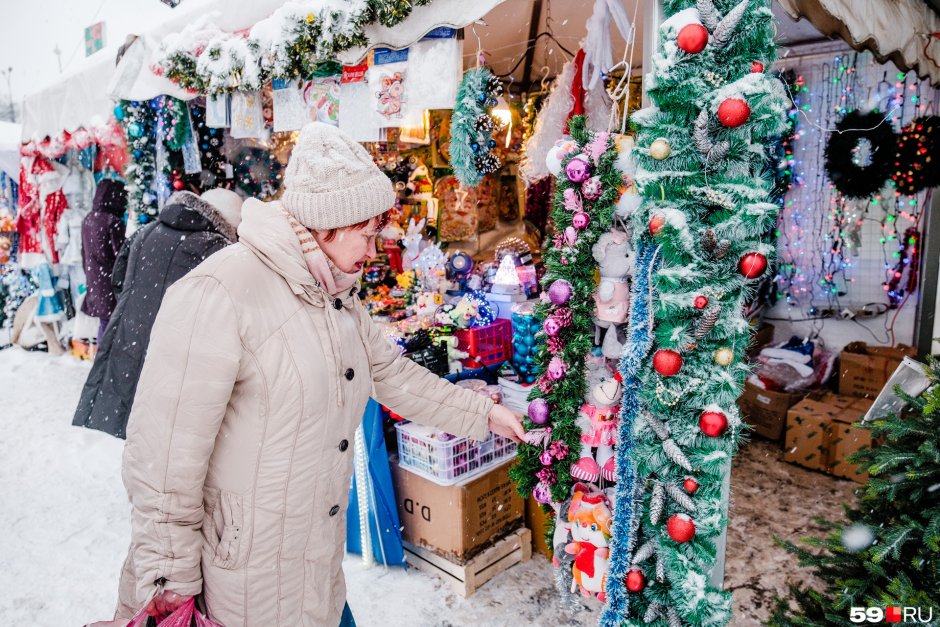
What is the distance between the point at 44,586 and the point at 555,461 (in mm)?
2791

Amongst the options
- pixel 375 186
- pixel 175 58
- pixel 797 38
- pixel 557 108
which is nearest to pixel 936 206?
pixel 797 38

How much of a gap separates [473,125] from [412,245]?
162 cm

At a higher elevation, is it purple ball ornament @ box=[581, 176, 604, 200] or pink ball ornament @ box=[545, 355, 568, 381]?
purple ball ornament @ box=[581, 176, 604, 200]

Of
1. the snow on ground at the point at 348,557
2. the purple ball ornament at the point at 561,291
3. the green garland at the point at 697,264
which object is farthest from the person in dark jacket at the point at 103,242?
the green garland at the point at 697,264

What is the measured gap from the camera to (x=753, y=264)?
67.3 inches

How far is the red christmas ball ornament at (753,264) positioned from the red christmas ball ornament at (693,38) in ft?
2.05

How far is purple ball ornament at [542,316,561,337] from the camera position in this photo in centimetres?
206

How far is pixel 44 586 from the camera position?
292 centimetres

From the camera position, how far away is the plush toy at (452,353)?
10.3ft

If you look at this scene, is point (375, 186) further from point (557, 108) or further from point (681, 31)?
point (557, 108)

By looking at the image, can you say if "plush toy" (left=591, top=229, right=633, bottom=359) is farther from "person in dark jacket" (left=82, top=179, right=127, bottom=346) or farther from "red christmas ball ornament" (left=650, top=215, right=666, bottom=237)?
"person in dark jacket" (left=82, top=179, right=127, bottom=346)

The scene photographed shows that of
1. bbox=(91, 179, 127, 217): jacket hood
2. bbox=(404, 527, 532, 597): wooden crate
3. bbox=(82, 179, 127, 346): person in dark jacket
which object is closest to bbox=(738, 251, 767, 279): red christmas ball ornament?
bbox=(404, 527, 532, 597): wooden crate

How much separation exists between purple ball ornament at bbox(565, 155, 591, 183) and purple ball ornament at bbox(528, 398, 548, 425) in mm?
826

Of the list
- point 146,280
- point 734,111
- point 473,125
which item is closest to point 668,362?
point 734,111
